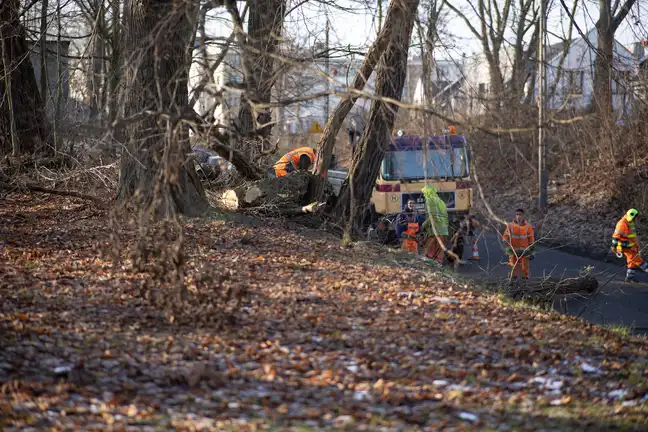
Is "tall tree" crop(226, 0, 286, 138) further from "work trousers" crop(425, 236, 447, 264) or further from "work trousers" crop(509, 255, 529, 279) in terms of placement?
"work trousers" crop(509, 255, 529, 279)

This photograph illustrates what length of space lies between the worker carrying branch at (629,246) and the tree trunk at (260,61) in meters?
6.67

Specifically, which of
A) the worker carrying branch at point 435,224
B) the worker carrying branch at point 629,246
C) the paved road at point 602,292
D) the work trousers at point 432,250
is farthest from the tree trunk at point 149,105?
the worker carrying branch at point 629,246

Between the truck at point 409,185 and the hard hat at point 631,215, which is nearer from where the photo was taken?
the hard hat at point 631,215

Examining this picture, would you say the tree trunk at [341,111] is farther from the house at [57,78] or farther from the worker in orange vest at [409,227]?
the house at [57,78]

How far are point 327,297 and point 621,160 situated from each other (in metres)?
15.9

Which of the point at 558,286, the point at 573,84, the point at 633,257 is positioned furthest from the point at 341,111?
the point at 633,257

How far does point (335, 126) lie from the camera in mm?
13133

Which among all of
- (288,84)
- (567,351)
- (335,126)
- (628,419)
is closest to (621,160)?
(335,126)

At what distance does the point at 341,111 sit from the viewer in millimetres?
12750

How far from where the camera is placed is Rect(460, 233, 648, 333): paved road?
10.9 m

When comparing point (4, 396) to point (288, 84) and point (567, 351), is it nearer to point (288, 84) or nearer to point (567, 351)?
point (567, 351)

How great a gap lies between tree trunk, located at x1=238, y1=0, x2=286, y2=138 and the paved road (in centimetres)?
309

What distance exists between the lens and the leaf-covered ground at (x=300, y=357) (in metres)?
5.23

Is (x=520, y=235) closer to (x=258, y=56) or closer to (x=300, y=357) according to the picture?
(x=258, y=56)
